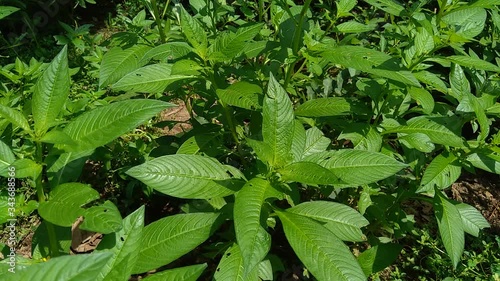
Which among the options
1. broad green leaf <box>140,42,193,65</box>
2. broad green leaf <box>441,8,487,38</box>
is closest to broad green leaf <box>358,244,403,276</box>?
broad green leaf <box>441,8,487,38</box>

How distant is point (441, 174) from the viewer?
2.08 metres

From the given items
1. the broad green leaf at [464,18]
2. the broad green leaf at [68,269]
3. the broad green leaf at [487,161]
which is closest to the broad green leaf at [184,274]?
the broad green leaf at [68,269]

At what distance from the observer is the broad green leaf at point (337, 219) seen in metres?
1.86

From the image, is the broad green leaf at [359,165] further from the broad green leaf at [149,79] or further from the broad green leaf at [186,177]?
the broad green leaf at [149,79]

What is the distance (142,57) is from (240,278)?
989mm

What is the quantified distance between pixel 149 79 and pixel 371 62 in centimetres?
84

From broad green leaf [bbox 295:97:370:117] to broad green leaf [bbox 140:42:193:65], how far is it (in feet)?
1.96

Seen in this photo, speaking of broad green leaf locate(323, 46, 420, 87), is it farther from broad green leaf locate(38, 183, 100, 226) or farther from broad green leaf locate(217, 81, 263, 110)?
broad green leaf locate(38, 183, 100, 226)

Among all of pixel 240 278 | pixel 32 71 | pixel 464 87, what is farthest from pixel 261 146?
pixel 32 71

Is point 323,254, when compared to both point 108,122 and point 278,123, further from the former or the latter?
point 108,122

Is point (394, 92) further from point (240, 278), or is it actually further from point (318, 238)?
point (240, 278)

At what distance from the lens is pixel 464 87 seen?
225cm

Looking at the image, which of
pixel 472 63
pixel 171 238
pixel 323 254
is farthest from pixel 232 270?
pixel 472 63

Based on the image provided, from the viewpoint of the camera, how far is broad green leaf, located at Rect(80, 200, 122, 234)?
1.41m
